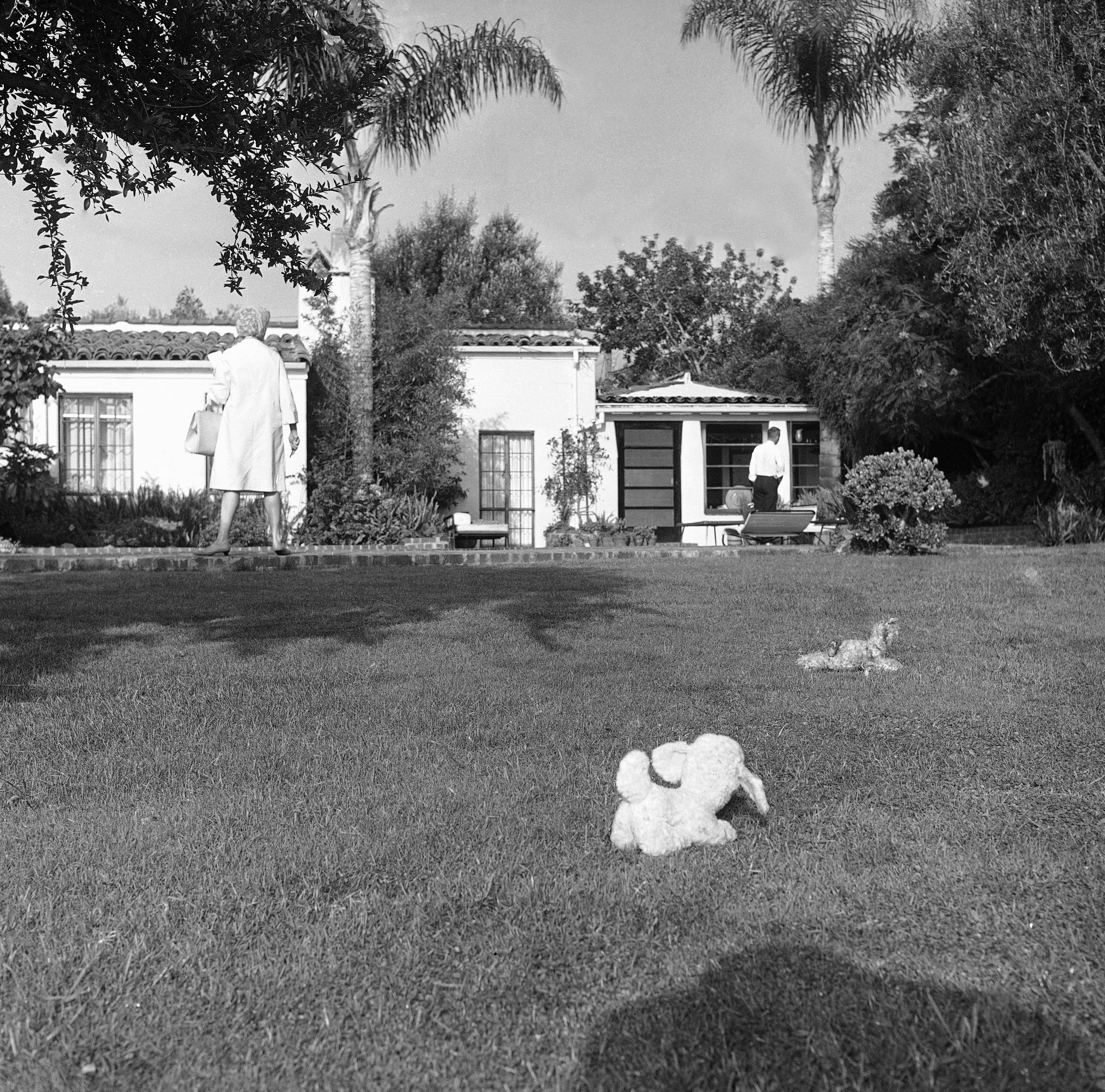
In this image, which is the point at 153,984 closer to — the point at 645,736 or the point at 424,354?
the point at 645,736

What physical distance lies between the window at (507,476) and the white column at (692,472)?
3.23m

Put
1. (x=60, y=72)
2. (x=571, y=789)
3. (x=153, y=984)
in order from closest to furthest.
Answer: (x=153, y=984) → (x=571, y=789) → (x=60, y=72)

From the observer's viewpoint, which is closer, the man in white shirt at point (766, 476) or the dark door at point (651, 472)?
the man in white shirt at point (766, 476)

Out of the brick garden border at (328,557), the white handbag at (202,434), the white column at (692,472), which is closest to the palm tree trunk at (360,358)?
the brick garden border at (328,557)

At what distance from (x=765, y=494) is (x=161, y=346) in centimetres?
982

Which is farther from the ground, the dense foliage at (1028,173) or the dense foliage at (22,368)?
the dense foliage at (1028,173)

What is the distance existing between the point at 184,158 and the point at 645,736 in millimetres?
3413

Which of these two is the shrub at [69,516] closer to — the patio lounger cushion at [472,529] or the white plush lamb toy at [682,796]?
the patio lounger cushion at [472,529]

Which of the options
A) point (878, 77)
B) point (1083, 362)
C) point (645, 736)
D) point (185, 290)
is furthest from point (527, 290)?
point (645, 736)

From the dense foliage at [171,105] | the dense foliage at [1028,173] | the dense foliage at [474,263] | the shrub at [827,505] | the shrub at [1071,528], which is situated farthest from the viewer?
the dense foliage at [474,263]

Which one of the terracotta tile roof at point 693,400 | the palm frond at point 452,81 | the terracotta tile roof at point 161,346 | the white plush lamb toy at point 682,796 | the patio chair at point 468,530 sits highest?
the palm frond at point 452,81

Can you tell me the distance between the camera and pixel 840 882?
2811 mm

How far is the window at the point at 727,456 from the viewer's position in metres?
23.8

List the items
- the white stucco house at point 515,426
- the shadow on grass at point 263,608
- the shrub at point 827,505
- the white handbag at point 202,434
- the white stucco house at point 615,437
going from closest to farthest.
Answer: the shadow on grass at point 263,608, the white handbag at point 202,434, the shrub at point 827,505, the white stucco house at point 515,426, the white stucco house at point 615,437
